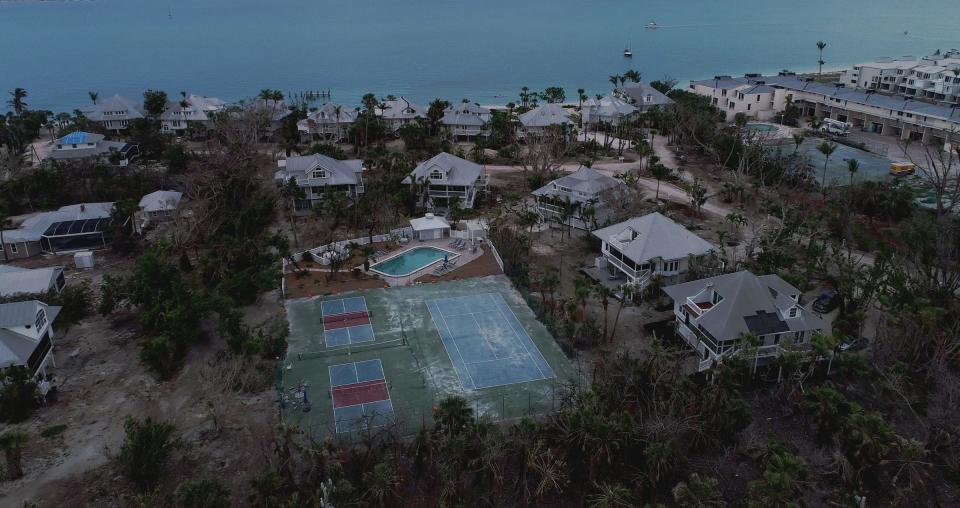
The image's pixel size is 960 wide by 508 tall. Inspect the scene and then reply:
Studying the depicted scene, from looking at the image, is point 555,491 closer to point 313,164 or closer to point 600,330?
point 600,330

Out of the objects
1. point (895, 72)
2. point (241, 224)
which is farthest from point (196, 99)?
point (895, 72)

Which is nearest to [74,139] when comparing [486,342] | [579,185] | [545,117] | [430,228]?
[430,228]

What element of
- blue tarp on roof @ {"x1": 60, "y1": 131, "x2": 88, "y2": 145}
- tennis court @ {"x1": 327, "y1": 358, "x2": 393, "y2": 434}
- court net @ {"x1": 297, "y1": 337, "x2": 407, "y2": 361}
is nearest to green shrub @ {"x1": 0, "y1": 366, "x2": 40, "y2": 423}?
court net @ {"x1": 297, "y1": 337, "x2": 407, "y2": 361}

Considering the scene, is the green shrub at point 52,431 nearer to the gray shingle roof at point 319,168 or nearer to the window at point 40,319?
the window at point 40,319

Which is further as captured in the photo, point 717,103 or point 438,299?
point 717,103

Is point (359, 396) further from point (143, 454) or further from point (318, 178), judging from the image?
point (318, 178)

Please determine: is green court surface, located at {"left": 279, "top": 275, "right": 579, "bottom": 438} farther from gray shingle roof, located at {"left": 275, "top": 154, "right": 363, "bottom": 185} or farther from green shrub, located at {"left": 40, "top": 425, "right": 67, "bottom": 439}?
gray shingle roof, located at {"left": 275, "top": 154, "right": 363, "bottom": 185}
